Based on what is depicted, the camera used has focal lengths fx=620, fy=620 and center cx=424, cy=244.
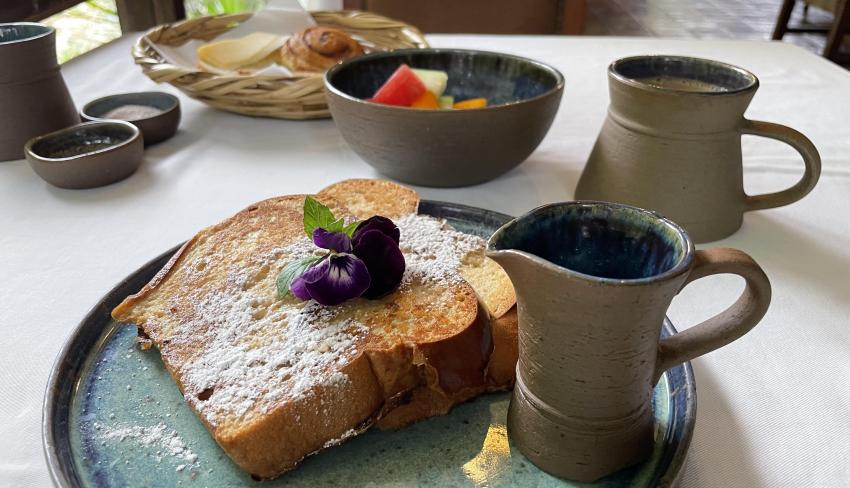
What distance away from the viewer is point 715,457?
63cm

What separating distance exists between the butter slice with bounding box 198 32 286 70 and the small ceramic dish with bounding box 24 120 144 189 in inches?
17.3

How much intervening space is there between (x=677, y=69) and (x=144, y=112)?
3.52ft

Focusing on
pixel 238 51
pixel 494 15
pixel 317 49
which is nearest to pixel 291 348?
pixel 317 49

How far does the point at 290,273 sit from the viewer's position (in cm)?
72

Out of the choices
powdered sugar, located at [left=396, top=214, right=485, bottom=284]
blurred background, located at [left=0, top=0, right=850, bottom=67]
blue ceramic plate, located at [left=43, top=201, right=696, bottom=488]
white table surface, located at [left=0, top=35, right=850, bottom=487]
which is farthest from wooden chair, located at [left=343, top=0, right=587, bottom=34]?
blue ceramic plate, located at [left=43, top=201, right=696, bottom=488]

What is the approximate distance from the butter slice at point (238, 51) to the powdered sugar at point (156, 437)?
1.18 metres

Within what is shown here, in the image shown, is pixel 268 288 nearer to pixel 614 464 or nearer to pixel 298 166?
pixel 614 464

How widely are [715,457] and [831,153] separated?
3.17 feet

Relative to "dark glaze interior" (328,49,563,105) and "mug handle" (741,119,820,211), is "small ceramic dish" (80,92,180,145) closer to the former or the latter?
"dark glaze interior" (328,49,563,105)

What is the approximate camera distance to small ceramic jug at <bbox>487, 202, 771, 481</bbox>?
49 centimetres

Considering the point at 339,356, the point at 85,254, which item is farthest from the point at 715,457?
the point at 85,254

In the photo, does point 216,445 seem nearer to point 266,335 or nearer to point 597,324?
point 266,335

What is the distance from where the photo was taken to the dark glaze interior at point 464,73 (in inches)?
48.6

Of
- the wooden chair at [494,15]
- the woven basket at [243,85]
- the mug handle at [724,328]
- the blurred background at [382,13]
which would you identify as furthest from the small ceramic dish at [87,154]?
the wooden chair at [494,15]
